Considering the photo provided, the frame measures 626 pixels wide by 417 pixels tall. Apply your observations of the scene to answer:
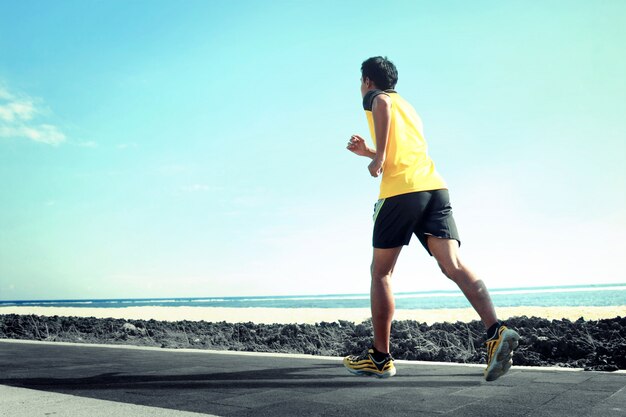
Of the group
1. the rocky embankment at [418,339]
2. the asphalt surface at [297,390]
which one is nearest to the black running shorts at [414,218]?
the asphalt surface at [297,390]

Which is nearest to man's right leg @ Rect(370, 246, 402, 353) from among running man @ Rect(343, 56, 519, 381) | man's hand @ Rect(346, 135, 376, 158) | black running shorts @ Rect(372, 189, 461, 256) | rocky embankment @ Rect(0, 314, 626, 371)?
running man @ Rect(343, 56, 519, 381)

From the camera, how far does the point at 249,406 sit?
2.98 metres

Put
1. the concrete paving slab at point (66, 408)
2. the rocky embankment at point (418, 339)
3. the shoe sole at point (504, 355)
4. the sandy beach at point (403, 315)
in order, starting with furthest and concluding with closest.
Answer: the sandy beach at point (403, 315)
the rocky embankment at point (418, 339)
the shoe sole at point (504, 355)
the concrete paving slab at point (66, 408)

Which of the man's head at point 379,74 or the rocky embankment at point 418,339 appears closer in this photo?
the man's head at point 379,74

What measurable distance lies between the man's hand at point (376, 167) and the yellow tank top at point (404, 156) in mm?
121

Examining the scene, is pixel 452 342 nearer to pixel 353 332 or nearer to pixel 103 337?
pixel 353 332

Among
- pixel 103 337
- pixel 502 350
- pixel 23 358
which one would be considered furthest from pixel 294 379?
pixel 103 337

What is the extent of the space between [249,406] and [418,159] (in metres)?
1.97

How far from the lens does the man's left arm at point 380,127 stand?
3.58 m

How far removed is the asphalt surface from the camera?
286cm

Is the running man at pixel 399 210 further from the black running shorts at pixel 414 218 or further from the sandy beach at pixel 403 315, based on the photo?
the sandy beach at pixel 403 315

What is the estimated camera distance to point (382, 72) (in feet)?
12.9

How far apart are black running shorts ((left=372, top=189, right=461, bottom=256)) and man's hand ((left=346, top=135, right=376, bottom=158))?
1.59ft

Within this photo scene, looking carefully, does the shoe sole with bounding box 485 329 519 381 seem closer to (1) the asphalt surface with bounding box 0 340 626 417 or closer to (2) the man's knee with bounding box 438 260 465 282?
(1) the asphalt surface with bounding box 0 340 626 417
